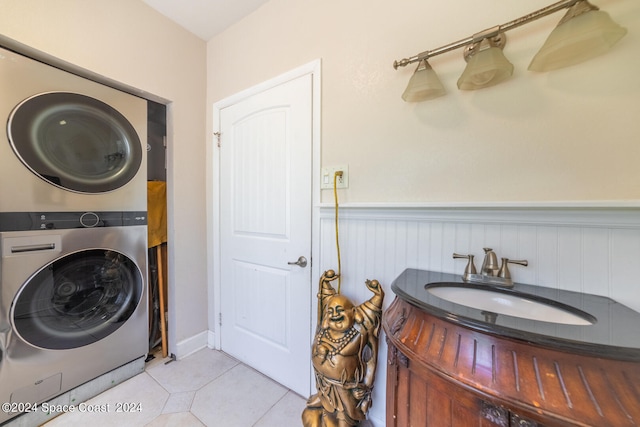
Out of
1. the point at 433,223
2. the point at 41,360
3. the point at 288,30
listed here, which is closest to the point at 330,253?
the point at 433,223

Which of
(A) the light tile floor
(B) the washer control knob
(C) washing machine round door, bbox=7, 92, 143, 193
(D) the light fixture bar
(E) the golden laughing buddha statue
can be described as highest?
(D) the light fixture bar

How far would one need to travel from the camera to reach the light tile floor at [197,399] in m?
1.27

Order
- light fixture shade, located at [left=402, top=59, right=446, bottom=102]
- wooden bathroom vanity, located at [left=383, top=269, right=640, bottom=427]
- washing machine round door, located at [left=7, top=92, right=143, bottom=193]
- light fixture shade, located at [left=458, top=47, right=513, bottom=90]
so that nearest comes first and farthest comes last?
wooden bathroom vanity, located at [left=383, top=269, right=640, bottom=427] < light fixture shade, located at [left=458, top=47, right=513, bottom=90] < light fixture shade, located at [left=402, top=59, right=446, bottom=102] < washing machine round door, located at [left=7, top=92, right=143, bottom=193]

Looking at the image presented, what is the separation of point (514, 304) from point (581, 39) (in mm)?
841

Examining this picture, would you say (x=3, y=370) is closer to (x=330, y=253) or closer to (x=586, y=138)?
(x=330, y=253)

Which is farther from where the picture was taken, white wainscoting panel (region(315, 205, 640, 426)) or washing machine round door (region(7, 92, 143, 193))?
washing machine round door (region(7, 92, 143, 193))

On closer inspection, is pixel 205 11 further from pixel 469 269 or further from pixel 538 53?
pixel 469 269

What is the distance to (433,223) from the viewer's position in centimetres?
104

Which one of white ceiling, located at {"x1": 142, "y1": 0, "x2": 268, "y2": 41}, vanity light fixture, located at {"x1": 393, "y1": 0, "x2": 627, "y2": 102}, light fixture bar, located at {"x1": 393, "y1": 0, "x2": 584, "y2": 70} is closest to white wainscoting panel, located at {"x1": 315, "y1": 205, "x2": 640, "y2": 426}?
vanity light fixture, located at {"x1": 393, "y1": 0, "x2": 627, "y2": 102}

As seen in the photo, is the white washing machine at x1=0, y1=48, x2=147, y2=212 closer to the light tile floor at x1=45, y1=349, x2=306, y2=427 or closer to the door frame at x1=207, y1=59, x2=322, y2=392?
the door frame at x1=207, y1=59, x2=322, y2=392

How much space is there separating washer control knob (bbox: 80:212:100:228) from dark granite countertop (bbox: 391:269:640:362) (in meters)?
1.76

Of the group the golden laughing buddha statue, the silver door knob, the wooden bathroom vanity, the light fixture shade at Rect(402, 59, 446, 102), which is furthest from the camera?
the silver door knob

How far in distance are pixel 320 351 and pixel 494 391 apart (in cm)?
74

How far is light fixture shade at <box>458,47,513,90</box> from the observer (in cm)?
81
